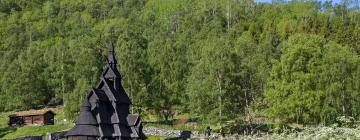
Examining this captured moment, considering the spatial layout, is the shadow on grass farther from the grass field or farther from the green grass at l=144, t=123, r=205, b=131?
the green grass at l=144, t=123, r=205, b=131

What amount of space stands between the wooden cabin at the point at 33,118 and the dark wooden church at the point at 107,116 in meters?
24.3

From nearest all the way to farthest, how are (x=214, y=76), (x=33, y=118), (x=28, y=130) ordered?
1. (x=214, y=76)
2. (x=28, y=130)
3. (x=33, y=118)

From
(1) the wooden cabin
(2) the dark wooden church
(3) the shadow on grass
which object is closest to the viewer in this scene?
(2) the dark wooden church

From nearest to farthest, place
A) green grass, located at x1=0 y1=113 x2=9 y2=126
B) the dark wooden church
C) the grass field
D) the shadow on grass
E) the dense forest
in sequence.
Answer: the dark wooden church
the dense forest
the grass field
the shadow on grass
green grass, located at x1=0 y1=113 x2=9 y2=126

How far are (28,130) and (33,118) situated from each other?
6606 millimetres

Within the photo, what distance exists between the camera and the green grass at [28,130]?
65625mm

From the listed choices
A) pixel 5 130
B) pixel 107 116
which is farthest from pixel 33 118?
pixel 107 116

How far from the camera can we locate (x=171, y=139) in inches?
2168

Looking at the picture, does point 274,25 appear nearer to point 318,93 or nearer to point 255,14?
point 255,14

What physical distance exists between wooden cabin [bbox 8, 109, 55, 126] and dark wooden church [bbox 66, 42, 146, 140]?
24321 mm

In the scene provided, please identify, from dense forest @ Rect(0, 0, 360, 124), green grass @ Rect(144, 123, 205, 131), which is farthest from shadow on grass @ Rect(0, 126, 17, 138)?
green grass @ Rect(144, 123, 205, 131)

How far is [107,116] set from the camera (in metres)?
50.2

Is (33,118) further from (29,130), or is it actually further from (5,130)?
(29,130)

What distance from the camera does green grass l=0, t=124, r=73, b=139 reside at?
215ft
